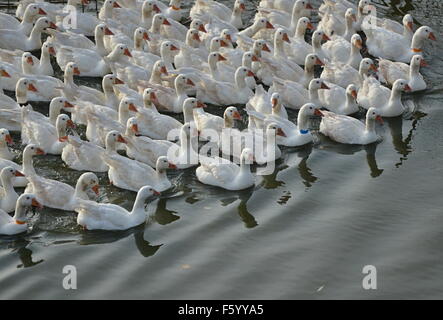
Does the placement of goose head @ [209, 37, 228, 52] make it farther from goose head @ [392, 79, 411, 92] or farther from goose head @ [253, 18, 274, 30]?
goose head @ [392, 79, 411, 92]

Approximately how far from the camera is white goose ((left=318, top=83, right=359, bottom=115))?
18.6 metres

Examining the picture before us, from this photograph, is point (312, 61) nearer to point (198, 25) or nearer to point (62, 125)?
point (198, 25)

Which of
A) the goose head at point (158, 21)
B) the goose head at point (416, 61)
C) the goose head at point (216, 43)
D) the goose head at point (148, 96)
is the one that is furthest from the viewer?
the goose head at point (158, 21)

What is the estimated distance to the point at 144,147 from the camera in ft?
55.3

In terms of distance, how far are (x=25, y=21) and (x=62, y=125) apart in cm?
534

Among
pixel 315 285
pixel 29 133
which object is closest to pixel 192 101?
pixel 29 133

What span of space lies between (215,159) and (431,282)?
14.2ft

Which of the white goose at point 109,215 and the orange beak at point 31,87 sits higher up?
the white goose at point 109,215

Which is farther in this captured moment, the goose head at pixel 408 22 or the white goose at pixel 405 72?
the goose head at pixel 408 22

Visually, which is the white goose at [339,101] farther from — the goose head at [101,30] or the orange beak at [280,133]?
the goose head at [101,30]

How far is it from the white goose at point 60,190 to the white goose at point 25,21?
682cm

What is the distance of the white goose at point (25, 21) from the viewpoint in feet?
70.2

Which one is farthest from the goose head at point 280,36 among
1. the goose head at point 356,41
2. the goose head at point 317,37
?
the goose head at point 356,41

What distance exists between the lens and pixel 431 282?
1368 centimetres
